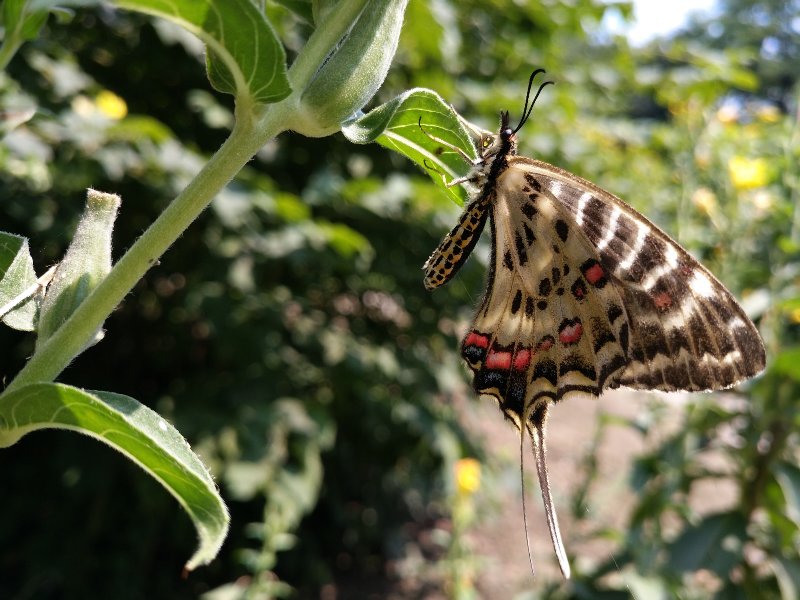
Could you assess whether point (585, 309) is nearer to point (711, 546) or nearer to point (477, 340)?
point (477, 340)

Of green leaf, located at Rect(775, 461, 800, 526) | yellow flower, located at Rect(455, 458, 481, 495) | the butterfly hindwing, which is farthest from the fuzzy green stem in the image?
yellow flower, located at Rect(455, 458, 481, 495)

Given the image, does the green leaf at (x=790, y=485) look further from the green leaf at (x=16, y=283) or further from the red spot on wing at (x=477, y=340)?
the green leaf at (x=16, y=283)

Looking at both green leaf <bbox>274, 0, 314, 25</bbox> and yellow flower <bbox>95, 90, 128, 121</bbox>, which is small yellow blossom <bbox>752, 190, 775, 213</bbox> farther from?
green leaf <bbox>274, 0, 314, 25</bbox>

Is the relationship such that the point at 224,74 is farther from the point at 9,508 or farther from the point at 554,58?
the point at 554,58

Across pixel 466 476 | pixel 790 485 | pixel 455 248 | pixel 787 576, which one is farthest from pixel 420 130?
pixel 466 476

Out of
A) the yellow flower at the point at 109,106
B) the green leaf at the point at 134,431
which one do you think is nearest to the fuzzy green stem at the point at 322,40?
the green leaf at the point at 134,431

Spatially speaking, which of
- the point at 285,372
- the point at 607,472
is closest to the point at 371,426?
the point at 285,372
